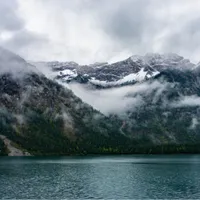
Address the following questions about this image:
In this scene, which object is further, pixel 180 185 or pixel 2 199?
pixel 180 185

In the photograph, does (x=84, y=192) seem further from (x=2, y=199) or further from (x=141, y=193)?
(x=2, y=199)

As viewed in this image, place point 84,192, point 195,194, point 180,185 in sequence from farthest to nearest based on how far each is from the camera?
point 180,185
point 84,192
point 195,194

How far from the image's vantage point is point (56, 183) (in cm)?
13538

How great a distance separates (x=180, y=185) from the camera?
127 metres

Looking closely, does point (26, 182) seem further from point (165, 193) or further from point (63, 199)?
point (165, 193)

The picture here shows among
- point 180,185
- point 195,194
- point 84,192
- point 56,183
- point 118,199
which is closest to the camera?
point 118,199

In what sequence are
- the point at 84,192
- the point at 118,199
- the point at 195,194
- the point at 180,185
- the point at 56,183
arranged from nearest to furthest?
1. the point at 118,199
2. the point at 195,194
3. the point at 84,192
4. the point at 180,185
5. the point at 56,183

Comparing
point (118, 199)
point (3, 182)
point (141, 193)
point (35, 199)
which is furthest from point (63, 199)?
point (3, 182)

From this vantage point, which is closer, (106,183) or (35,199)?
(35,199)

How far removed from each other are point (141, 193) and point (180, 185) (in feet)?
72.8

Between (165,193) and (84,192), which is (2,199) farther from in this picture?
(165,193)

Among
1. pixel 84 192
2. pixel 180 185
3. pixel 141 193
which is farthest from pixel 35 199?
pixel 180 185

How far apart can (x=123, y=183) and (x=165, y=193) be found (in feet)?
87.9

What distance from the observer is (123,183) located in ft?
440
